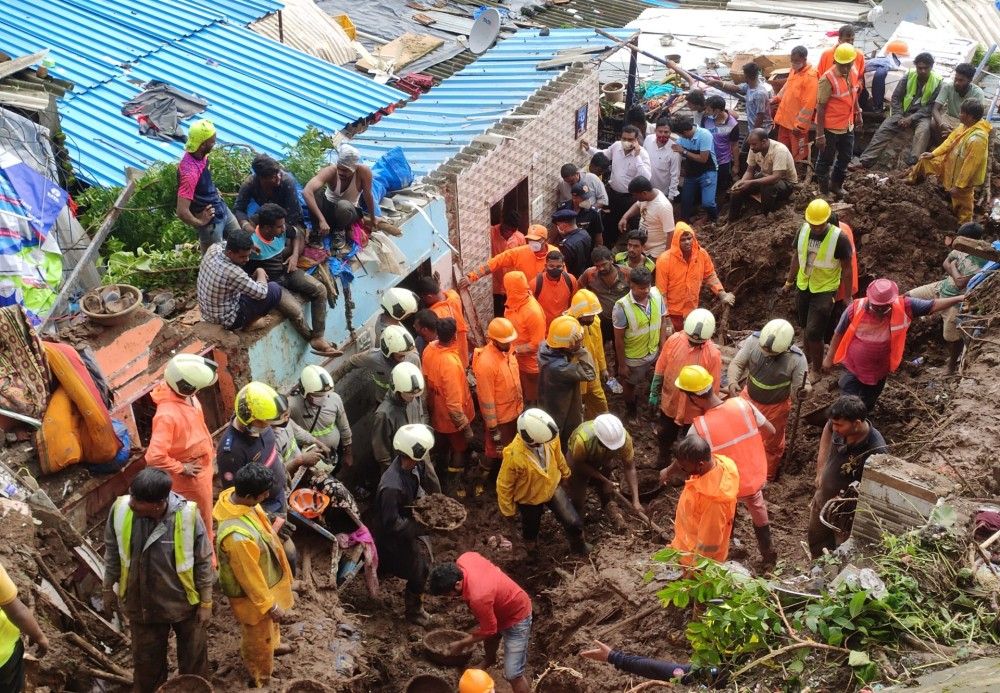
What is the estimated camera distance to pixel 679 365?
880 centimetres

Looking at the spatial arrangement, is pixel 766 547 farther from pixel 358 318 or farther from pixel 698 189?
pixel 698 189

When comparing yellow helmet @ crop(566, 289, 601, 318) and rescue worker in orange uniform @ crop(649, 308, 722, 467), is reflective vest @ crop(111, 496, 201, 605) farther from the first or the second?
rescue worker in orange uniform @ crop(649, 308, 722, 467)

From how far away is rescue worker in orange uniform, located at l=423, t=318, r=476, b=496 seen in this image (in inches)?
343

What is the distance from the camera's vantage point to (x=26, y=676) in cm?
572

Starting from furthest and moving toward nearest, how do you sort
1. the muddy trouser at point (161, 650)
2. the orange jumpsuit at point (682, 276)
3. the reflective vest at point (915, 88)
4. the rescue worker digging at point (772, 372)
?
the reflective vest at point (915, 88) → the orange jumpsuit at point (682, 276) → the rescue worker digging at point (772, 372) → the muddy trouser at point (161, 650)

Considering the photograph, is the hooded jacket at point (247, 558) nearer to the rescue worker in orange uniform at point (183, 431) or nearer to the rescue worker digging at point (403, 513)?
the rescue worker in orange uniform at point (183, 431)

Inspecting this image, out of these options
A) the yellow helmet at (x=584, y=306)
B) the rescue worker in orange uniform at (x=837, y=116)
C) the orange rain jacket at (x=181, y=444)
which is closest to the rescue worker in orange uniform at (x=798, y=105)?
the rescue worker in orange uniform at (x=837, y=116)

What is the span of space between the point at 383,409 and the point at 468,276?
8.93 feet

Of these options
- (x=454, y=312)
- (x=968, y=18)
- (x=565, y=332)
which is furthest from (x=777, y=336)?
(x=968, y=18)

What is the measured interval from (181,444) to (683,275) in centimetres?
556

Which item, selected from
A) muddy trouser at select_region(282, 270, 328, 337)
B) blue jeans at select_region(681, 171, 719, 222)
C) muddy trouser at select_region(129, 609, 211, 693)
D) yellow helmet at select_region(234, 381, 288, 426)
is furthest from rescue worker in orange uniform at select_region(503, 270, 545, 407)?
muddy trouser at select_region(129, 609, 211, 693)

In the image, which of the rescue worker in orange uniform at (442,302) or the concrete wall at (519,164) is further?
the concrete wall at (519,164)

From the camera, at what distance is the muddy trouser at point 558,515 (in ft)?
26.8

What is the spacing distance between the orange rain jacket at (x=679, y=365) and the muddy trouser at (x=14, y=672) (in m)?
5.72
